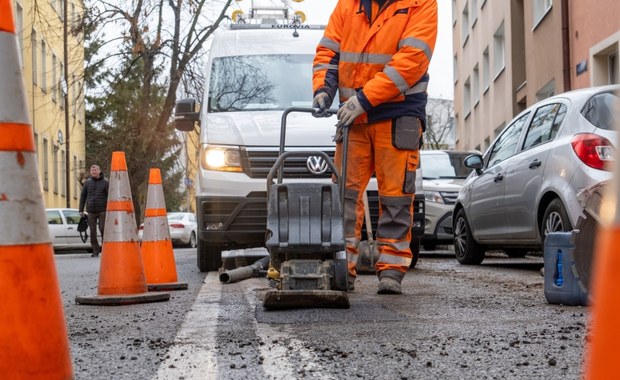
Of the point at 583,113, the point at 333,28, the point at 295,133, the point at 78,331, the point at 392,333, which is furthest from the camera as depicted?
the point at 295,133

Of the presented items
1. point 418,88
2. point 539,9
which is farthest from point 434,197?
point 539,9

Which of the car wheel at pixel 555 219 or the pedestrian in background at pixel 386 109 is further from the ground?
the pedestrian in background at pixel 386 109

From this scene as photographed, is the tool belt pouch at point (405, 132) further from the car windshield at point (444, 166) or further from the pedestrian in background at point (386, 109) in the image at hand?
the car windshield at point (444, 166)

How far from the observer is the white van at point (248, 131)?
8.53m

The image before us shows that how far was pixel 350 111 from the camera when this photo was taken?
5.92 metres

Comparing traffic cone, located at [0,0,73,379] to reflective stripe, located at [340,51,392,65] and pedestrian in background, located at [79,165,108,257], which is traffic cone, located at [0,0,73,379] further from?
pedestrian in background, located at [79,165,108,257]

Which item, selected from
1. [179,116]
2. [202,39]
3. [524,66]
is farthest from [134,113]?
[179,116]

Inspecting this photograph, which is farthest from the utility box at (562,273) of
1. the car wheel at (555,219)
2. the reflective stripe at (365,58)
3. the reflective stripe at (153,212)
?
the reflective stripe at (153,212)

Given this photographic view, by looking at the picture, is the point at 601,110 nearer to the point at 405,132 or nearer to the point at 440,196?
the point at 405,132

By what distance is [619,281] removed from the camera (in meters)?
1.50

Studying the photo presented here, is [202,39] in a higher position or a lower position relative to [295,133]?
higher

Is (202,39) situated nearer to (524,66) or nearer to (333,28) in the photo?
(524,66)

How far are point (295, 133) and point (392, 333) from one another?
4769mm

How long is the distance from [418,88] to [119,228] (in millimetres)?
2295
